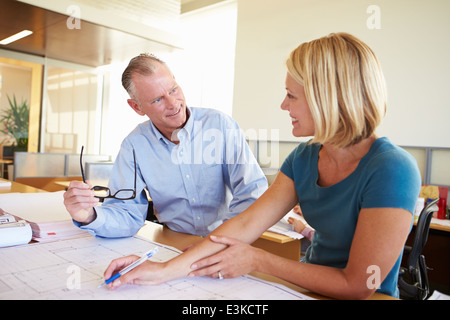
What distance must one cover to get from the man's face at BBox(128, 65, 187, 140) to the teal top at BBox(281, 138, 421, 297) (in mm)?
681

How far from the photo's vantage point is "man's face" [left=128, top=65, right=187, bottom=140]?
1707 mm

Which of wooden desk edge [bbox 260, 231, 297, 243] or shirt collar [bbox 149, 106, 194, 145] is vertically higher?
shirt collar [bbox 149, 106, 194, 145]

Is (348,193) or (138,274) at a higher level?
(348,193)

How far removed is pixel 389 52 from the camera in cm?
390

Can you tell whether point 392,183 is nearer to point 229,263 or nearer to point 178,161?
point 229,263

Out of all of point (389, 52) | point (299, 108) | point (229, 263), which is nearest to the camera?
point (229, 263)

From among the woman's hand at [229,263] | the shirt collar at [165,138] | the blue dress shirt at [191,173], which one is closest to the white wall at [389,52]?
the blue dress shirt at [191,173]

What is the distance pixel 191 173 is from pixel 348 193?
0.85 metres

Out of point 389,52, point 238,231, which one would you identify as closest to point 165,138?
point 238,231

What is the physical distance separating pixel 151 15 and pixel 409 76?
3844 mm

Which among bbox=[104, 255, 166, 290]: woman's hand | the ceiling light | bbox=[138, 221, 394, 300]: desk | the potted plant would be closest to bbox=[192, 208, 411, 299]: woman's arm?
bbox=[104, 255, 166, 290]: woman's hand

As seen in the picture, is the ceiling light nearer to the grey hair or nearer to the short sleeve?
the grey hair

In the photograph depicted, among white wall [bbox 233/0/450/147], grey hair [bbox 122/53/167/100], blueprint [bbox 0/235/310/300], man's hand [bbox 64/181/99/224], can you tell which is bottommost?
blueprint [bbox 0/235/310/300]

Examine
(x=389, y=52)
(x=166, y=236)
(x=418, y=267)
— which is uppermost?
(x=389, y=52)
